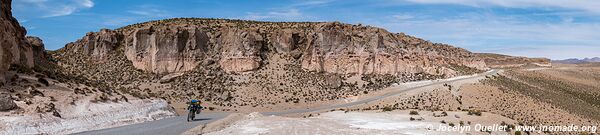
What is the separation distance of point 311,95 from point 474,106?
60.7 ft

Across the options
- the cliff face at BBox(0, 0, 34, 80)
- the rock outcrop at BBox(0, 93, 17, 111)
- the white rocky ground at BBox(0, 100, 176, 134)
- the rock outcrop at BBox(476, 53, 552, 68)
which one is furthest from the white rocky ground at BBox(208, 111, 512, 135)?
the rock outcrop at BBox(476, 53, 552, 68)

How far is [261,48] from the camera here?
2633 inches

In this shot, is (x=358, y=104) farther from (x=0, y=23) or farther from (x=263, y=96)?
(x=0, y=23)

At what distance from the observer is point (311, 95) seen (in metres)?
57.6

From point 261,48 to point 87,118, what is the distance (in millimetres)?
43254

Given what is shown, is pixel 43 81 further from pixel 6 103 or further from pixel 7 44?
pixel 6 103

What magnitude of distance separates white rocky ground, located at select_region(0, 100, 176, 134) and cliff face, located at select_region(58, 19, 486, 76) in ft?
104

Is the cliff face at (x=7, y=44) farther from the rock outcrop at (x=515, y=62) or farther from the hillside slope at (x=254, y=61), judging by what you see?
the rock outcrop at (x=515, y=62)

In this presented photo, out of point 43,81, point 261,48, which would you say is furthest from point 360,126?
point 261,48

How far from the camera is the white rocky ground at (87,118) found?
66.9 ft

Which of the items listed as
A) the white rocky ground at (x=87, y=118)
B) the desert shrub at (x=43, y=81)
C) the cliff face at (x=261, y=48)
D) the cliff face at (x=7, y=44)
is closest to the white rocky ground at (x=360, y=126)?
the white rocky ground at (x=87, y=118)

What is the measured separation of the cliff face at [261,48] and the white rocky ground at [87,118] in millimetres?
31767

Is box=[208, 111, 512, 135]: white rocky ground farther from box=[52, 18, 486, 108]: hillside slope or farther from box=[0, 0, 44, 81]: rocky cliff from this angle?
box=[52, 18, 486, 108]: hillside slope

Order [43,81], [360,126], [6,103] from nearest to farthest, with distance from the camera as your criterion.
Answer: [6,103] → [360,126] → [43,81]
